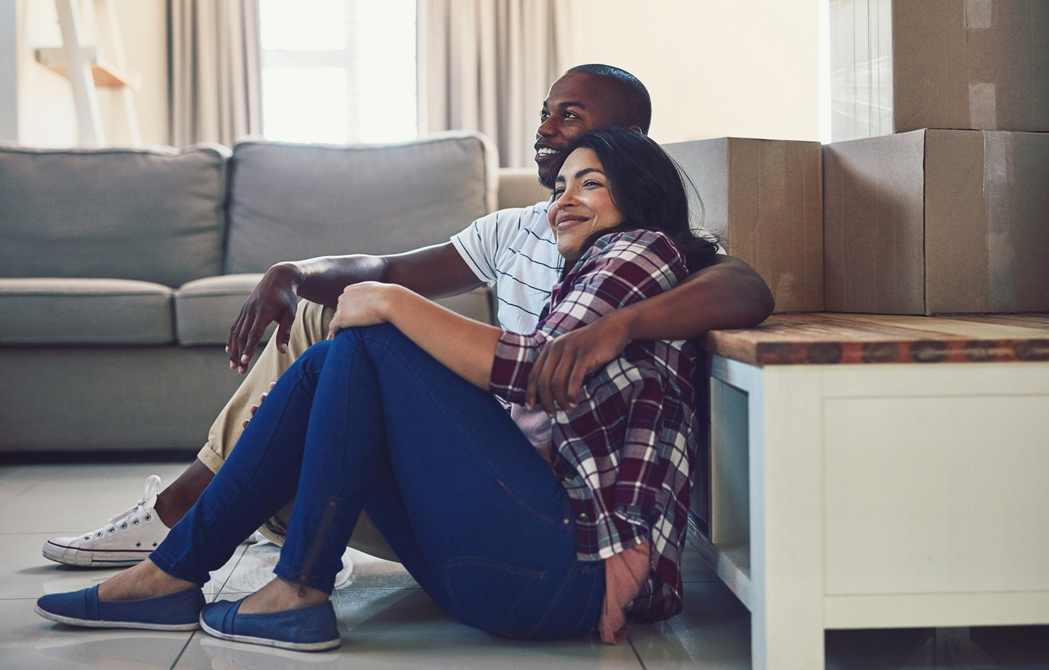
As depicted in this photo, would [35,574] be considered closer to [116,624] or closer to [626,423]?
[116,624]

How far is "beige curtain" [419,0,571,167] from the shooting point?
4543 mm

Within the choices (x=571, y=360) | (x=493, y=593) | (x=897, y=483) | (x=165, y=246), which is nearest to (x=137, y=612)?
(x=493, y=593)

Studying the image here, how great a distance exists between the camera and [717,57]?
15.4 ft

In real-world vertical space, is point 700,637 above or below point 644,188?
below

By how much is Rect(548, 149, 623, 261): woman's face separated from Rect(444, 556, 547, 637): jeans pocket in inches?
15.9

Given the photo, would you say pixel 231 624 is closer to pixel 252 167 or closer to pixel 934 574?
pixel 934 574

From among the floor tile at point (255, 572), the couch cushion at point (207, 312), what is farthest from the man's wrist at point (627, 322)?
the couch cushion at point (207, 312)

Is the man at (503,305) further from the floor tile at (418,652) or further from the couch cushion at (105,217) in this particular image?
the couch cushion at (105,217)

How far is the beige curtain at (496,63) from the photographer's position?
4.54 metres

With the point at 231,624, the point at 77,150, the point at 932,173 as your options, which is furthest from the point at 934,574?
the point at 77,150

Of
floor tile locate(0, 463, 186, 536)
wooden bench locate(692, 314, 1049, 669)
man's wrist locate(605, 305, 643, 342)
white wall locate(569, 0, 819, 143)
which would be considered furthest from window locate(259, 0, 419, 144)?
wooden bench locate(692, 314, 1049, 669)

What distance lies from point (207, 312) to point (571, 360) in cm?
150

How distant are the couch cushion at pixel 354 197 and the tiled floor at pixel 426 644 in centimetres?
141

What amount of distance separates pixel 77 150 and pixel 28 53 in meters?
0.92
